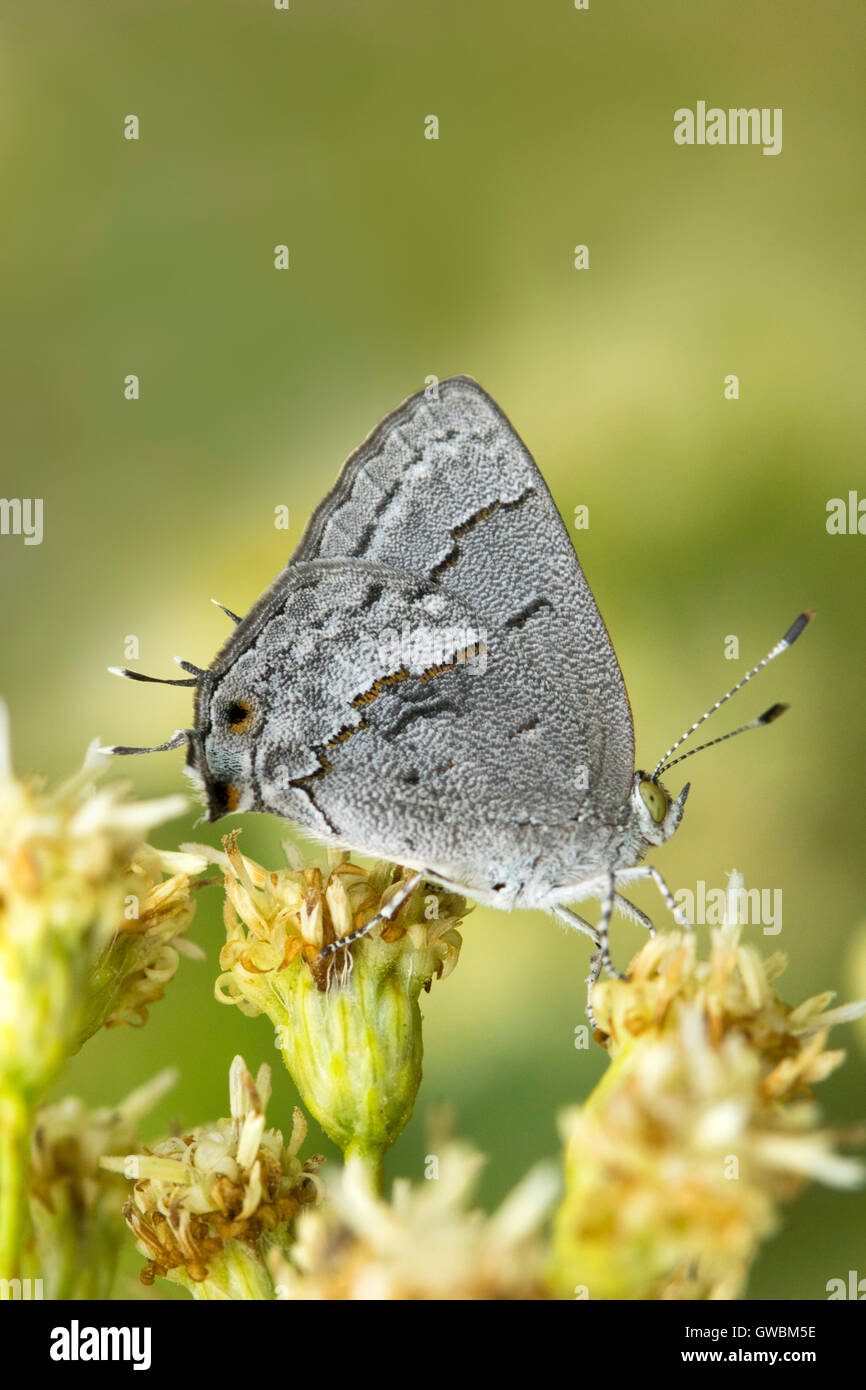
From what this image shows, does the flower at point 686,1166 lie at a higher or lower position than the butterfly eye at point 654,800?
lower

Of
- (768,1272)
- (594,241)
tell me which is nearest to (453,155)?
(594,241)

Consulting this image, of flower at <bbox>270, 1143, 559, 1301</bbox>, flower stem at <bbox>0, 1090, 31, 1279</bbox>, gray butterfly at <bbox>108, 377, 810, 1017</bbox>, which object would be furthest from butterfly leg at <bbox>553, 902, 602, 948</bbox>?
flower stem at <bbox>0, 1090, 31, 1279</bbox>

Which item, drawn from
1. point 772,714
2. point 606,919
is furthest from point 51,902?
point 772,714

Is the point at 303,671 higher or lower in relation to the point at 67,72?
lower

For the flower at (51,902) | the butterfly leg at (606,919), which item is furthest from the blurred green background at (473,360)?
the flower at (51,902)

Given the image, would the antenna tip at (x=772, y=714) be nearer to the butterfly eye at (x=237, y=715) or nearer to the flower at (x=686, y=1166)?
the flower at (x=686, y=1166)

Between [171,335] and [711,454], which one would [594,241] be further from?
[171,335]
